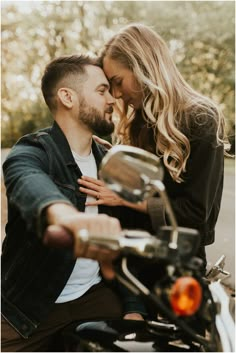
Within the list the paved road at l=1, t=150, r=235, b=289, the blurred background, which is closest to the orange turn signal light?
the paved road at l=1, t=150, r=235, b=289

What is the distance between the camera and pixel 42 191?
5.19 ft

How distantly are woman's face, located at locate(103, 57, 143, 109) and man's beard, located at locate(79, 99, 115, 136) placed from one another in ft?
0.76

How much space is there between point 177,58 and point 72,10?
474 cm

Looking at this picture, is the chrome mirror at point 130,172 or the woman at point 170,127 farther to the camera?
the woman at point 170,127

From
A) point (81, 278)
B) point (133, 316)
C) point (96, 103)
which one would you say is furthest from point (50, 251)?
point (96, 103)

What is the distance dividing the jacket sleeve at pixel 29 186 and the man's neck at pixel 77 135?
377mm

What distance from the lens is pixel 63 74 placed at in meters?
2.85

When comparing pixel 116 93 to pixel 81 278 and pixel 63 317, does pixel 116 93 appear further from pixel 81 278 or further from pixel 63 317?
pixel 63 317

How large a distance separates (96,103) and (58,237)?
156 cm

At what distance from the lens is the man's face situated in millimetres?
2697

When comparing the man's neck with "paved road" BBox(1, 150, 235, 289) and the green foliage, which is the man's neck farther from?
the green foliage

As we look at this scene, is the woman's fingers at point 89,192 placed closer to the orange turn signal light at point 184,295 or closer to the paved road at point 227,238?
the orange turn signal light at point 184,295

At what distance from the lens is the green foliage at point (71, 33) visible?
18.3m

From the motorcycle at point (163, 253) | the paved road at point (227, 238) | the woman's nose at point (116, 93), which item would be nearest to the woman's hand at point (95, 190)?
the woman's nose at point (116, 93)
